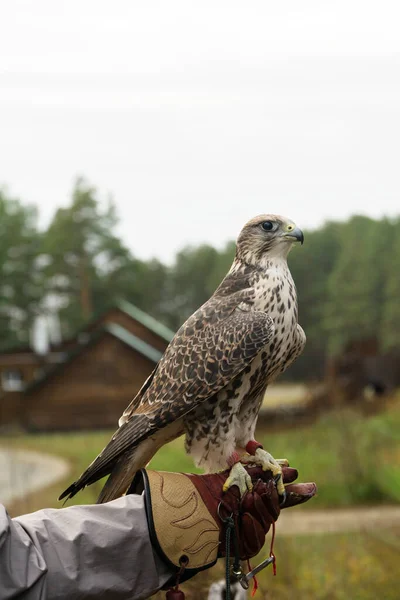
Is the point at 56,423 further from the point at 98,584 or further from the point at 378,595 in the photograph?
the point at 98,584

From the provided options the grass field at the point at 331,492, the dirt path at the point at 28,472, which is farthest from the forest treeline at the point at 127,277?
the dirt path at the point at 28,472

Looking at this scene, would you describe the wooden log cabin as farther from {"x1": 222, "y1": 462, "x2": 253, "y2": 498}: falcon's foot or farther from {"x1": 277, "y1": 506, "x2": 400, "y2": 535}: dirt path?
{"x1": 222, "y1": 462, "x2": 253, "y2": 498}: falcon's foot

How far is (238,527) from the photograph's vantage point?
6.62 feet

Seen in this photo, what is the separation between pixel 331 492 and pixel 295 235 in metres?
5.21

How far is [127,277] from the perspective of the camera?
14172mm

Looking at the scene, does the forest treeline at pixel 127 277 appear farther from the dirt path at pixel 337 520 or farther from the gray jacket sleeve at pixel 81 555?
the gray jacket sleeve at pixel 81 555

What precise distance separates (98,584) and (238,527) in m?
0.46

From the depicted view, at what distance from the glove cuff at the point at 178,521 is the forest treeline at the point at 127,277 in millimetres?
10899

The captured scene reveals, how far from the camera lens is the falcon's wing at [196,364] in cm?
209

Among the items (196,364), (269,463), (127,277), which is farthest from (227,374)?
(127,277)

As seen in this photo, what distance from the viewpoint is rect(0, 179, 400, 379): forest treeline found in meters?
13.5

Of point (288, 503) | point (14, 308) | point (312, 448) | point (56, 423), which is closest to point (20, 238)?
point (14, 308)

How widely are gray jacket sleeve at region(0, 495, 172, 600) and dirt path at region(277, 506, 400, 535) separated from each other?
3.77m

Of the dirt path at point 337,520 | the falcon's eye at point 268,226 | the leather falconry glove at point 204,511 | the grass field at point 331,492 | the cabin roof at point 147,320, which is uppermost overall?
the cabin roof at point 147,320
